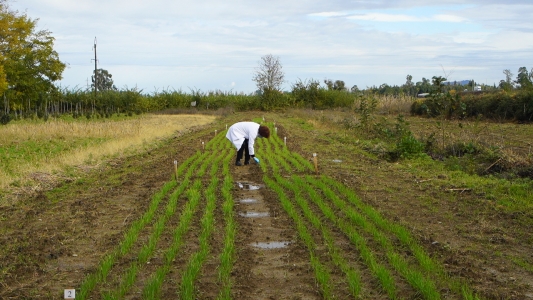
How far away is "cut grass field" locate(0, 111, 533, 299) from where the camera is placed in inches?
217

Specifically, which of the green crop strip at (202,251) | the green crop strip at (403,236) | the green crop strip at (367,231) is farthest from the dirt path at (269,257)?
the green crop strip at (403,236)

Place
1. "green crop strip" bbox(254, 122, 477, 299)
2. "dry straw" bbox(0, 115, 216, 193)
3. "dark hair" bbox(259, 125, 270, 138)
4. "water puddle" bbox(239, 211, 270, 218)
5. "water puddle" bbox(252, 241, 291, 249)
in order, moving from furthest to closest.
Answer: "dark hair" bbox(259, 125, 270, 138) < "dry straw" bbox(0, 115, 216, 193) < "water puddle" bbox(239, 211, 270, 218) < "water puddle" bbox(252, 241, 291, 249) < "green crop strip" bbox(254, 122, 477, 299)

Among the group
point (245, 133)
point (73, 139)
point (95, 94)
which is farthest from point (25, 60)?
point (245, 133)

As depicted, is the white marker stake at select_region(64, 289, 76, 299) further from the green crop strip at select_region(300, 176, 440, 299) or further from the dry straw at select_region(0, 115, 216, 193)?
the dry straw at select_region(0, 115, 216, 193)

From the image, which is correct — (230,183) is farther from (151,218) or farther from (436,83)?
(436,83)

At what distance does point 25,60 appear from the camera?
42125mm

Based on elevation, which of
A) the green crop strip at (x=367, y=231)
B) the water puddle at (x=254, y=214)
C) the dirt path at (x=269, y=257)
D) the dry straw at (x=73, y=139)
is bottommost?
the dirt path at (x=269, y=257)

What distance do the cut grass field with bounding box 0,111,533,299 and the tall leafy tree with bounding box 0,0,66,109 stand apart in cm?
2770

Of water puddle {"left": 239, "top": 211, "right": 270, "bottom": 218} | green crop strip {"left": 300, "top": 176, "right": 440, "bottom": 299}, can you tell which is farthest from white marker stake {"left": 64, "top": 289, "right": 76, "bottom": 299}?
water puddle {"left": 239, "top": 211, "right": 270, "bottom": 218}

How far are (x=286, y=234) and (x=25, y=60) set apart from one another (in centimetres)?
3995

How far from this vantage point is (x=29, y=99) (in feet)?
138

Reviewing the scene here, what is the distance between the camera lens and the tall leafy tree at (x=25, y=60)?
36.1 meters

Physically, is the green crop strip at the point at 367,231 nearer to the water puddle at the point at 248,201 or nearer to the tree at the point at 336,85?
the water puddle at the point at 248,201

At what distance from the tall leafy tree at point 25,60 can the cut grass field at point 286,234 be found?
90.9 feet
